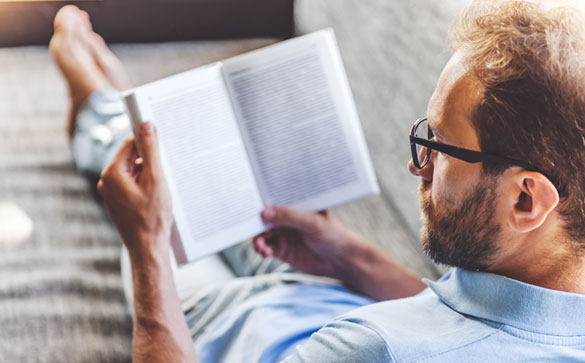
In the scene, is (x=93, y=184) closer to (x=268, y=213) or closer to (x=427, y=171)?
(x=268, y=213)

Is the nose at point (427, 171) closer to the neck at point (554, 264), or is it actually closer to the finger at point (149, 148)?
the neck at point (554, 264)

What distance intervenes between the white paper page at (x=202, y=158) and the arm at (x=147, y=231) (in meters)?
0.03

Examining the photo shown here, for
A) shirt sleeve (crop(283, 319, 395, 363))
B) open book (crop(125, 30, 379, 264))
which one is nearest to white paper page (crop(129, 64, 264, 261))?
open book (crop(125, 30, 379, 264))

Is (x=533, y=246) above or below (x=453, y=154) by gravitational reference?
below

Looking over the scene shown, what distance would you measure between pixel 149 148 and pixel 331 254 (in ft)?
1.28

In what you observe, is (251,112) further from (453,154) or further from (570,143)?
(570,143)

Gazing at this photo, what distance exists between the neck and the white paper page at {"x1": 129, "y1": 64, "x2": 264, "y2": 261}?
46cm

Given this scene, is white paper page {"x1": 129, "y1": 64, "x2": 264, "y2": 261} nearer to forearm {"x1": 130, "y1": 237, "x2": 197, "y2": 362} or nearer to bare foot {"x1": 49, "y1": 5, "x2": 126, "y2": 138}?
forearm {"x1": 130, "y1": 237, "x2": 197, "y2": 362}

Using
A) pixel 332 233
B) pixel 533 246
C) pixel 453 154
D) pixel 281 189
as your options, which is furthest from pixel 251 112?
pixel 533 246

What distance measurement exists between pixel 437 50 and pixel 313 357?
0.70m

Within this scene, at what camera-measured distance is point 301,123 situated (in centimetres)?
104

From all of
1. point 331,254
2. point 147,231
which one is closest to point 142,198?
point 147,231

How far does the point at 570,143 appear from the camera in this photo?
0.63 metres

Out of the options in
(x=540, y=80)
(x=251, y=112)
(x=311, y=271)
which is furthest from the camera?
(x=311, y=271)
